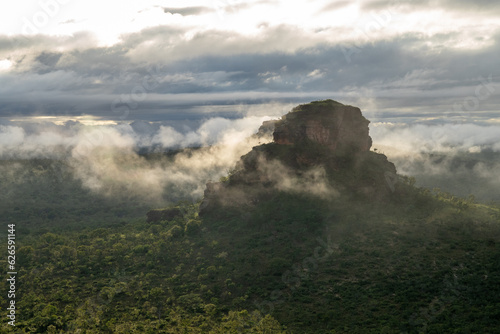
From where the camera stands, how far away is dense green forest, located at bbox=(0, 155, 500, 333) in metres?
59.8

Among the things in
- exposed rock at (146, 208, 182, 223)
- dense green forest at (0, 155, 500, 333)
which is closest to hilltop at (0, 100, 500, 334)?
dense green forest at (0, 155, 500, 333)

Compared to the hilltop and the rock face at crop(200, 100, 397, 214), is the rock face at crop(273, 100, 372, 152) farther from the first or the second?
the hilltop

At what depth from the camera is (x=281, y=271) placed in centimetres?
8281

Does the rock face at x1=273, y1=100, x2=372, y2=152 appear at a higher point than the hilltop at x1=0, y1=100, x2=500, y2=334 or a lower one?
higher

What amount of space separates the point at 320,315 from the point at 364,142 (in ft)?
241

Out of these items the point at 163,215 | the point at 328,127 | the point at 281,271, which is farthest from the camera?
the point at 163,215

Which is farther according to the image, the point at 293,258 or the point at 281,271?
the point at 293,258

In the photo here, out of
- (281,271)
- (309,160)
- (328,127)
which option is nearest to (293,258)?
(281,271)

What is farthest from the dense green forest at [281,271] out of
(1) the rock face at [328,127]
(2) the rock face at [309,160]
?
(1) the rock face at [328,127]

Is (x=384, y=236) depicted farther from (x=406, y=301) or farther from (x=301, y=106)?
(x=301, y=106)

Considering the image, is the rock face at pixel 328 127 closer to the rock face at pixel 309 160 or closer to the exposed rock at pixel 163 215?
the rock face at pixel 309 160

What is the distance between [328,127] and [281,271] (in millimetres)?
54683

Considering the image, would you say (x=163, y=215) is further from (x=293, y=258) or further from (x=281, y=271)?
(x=281, y=271)

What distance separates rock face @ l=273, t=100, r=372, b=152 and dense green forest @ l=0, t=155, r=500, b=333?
779 inches
